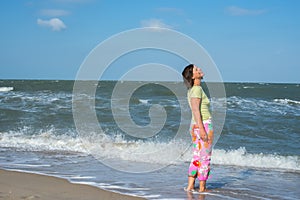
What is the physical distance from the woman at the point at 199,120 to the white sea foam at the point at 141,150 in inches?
112

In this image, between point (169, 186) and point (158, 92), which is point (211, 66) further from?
point (158, 92)

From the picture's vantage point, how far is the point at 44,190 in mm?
4840

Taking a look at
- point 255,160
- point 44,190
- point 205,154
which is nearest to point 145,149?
point 255,160

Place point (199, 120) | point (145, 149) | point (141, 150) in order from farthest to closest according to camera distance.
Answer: point (145, 149) → point (141, 150) → point (199, 120)

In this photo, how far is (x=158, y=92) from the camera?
28953mm

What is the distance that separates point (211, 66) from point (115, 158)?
3493 millimetres

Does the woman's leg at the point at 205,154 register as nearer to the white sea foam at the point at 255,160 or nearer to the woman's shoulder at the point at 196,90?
the woman's shoulder at the point at 196,90

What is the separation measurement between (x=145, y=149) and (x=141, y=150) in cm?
15

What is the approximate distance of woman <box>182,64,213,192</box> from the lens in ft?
15.6

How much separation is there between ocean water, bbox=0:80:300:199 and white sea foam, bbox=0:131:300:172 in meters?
0.02

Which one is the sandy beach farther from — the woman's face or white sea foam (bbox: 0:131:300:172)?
white sea foam (bbox: 0:131:300:172)

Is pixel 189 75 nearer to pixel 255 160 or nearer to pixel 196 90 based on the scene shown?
pixel 196 90

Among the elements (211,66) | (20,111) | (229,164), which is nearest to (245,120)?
(229,164)

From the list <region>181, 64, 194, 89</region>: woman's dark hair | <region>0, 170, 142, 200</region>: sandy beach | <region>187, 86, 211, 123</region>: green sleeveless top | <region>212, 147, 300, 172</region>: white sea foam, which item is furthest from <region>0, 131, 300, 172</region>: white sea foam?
<region>181, 64, 194, 89</region>: woman's dark hair
